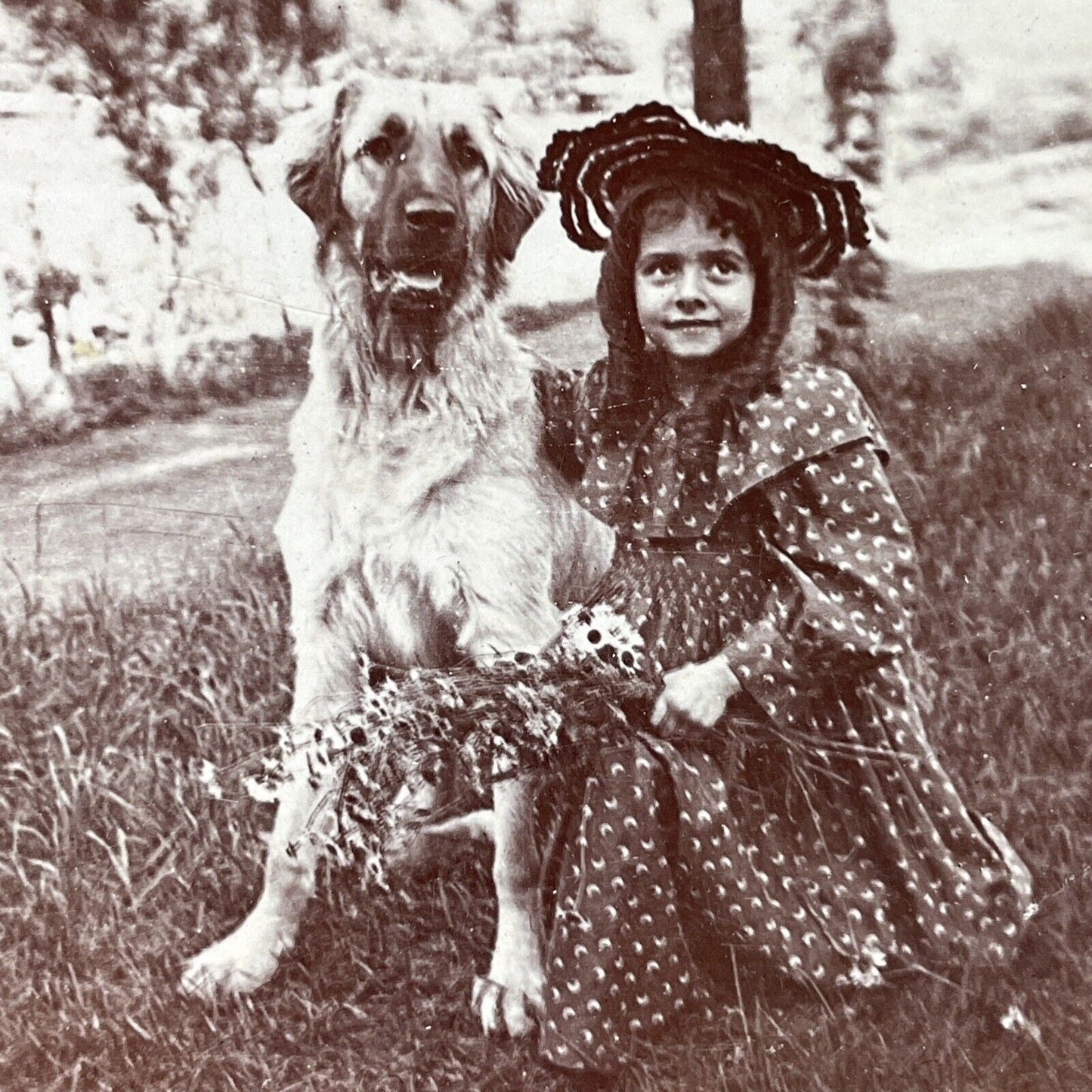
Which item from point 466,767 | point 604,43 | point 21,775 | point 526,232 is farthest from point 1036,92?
point 21,775

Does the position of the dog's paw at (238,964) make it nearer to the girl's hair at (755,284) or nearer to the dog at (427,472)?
the dog at (427,472)

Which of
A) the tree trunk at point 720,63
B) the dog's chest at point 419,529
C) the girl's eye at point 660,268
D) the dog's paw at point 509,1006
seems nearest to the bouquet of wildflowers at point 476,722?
the dog's chest at point 419,529

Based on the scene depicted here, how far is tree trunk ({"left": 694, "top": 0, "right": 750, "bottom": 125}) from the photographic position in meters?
3.12

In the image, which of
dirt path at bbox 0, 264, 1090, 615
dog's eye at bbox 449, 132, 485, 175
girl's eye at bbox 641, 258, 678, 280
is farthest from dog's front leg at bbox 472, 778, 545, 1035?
dog's eye at bbox 449, 132, 485, 175

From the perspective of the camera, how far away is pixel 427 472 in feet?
10.2

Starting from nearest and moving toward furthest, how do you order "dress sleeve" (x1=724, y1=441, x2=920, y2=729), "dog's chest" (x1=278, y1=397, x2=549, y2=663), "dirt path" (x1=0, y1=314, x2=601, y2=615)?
"dress sleeve" (x1=724, y1=441, x2=920, y2=729) → "dog's chest" (x1=278, y1=397, x2=549, y2=663) → "dirt path" (x1=0, y1=314, x2=601, y2=615)

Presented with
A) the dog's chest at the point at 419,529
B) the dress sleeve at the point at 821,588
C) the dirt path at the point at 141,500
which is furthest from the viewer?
the dirt path at the point at 141,500

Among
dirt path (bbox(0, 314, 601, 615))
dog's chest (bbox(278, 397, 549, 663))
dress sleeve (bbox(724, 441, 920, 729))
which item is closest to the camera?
dress sleeve (bbox(724, 441, 920, 729))

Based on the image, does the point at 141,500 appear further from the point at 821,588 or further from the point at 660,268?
the point at 821,588

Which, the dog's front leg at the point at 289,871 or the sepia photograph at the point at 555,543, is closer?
the sepia photograph at the point at 555,543

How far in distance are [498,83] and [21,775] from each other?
2193mm

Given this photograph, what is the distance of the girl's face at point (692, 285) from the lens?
9.93 ft

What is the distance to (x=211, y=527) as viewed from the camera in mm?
3236

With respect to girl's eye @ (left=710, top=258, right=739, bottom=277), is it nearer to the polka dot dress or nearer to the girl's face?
the girl's face
